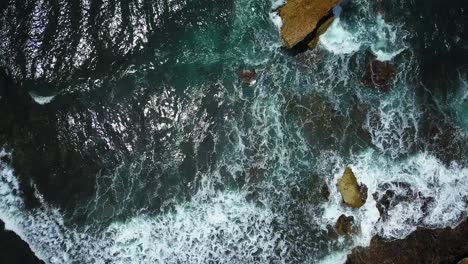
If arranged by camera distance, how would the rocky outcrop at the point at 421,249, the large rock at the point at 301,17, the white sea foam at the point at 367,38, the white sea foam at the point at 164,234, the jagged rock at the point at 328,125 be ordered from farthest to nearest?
the white sea foam at the point at 367,38 → the jagged rock at the point at 328,125 → the large rock at the point at 301,17 → the white sea foam at the point at 164,234 → the rocky outcrop at the point at 421,249

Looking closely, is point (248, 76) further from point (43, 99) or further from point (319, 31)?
point (43, 99)

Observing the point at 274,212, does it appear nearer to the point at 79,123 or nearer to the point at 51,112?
the point at 79,123

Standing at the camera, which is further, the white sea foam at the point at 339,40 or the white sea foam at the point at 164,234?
the white sea foam at the point at 339,40

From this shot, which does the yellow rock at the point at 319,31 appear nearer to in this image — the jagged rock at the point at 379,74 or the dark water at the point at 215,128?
the dark water at the point at 215,128

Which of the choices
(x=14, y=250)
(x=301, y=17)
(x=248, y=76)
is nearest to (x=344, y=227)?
(x=248, y=76)

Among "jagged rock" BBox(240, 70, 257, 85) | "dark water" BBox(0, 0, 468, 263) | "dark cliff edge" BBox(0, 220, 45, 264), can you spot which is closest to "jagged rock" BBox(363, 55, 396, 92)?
"dark water" BBox(0, 0, 468, 263)

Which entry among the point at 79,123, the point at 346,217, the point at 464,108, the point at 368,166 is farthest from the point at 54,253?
the point at 464,108

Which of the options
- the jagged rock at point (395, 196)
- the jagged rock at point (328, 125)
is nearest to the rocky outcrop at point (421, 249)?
the jagged rock at point (395, 196)
